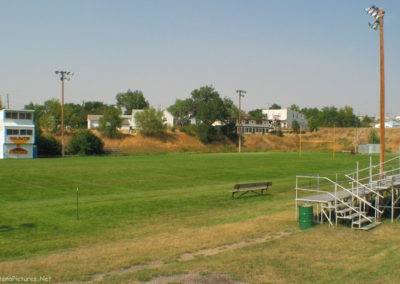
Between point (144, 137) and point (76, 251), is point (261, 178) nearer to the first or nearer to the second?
point (76, 251)

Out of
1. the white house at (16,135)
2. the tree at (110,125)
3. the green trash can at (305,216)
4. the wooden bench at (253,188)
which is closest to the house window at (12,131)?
the white house at (16,135)

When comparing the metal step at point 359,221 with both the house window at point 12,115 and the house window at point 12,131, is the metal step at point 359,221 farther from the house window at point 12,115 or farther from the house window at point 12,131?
the house window at point 12,115

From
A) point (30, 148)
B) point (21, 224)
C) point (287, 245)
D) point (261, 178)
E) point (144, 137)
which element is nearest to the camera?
point (287, 245)

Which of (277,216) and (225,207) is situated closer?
(277,216)

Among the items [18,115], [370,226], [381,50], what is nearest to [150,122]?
A: [18,115]

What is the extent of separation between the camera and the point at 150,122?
106 m

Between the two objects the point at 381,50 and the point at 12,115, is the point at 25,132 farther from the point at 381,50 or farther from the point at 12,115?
the point at 381,50

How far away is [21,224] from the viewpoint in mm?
17562

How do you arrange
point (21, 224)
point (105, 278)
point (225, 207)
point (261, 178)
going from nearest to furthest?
point (105, 278)
point (21, 224)
point (225, 207)
point (261, 178)

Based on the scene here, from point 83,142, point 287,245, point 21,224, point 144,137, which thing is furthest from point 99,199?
point 144,137

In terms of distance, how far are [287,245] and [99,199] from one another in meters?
14.1

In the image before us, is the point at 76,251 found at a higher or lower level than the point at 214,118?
lower

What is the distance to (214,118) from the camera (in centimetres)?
11181

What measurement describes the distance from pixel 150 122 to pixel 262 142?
97.2 feet
